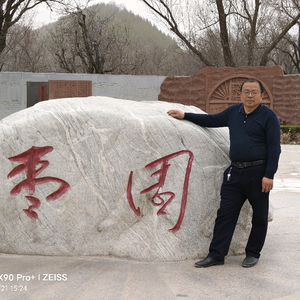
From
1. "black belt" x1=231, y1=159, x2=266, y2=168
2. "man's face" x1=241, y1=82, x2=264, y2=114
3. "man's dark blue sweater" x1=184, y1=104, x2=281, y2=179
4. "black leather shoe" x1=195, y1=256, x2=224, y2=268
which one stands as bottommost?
"black leather shoe" x1=195, y1=256, x2=224, y2=268

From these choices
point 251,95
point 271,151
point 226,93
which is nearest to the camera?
point 271,151

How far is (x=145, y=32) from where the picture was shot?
220 ft

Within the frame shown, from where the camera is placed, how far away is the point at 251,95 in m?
2.85

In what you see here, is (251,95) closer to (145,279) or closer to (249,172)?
(249,172)

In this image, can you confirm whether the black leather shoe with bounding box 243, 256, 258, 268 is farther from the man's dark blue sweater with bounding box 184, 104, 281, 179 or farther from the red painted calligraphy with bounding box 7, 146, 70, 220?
the red painted calligraphy with bounding box 7, 146, 70, 220

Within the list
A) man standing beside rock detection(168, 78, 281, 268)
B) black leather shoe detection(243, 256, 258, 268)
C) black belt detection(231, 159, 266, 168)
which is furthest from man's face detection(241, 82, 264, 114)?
black leather shoe detection(243, 256, 258, 268)

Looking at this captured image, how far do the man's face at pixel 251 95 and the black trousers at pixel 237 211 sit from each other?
0.44 metres

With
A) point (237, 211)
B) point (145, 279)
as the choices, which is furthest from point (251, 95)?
point (145, 279)

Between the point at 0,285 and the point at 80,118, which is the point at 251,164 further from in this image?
the point at 0,285

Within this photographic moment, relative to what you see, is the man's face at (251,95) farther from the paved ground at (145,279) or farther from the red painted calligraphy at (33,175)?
the red painted calligraphy at (33,175)

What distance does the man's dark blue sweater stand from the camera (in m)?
2.74

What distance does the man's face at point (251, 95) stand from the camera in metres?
2.85

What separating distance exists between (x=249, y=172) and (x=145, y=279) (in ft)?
3.27

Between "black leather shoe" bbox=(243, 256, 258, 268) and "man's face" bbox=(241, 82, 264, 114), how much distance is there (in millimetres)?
1048
